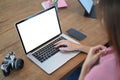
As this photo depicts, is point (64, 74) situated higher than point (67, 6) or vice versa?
point (67, 6)

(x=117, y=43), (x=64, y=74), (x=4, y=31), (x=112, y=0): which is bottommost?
(x=64, y=74)

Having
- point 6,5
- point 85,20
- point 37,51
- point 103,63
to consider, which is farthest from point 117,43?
point 6,5

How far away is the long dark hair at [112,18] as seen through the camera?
2.24 feet

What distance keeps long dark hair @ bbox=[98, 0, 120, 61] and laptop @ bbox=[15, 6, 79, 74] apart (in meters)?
0.57

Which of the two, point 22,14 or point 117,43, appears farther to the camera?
point 22,14

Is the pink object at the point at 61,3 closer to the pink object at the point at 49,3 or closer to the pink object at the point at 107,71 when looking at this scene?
the pink object at the point at 49,3

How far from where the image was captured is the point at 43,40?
138 cm

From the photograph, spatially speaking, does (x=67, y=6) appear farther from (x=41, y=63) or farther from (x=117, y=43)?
(x=117, y=43)

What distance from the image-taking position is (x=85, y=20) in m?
1.63

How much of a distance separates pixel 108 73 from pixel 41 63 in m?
0.47

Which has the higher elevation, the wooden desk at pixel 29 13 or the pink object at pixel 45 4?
the pink object at pixel 45 4

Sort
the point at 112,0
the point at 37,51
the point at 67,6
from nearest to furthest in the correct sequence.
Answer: the point at 112,0
the point at 37,51
the point at 67,6

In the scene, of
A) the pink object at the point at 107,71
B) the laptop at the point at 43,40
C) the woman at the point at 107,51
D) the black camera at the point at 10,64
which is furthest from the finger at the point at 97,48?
the black camera at the point at 10,64

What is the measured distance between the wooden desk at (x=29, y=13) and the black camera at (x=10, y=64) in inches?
1.0
